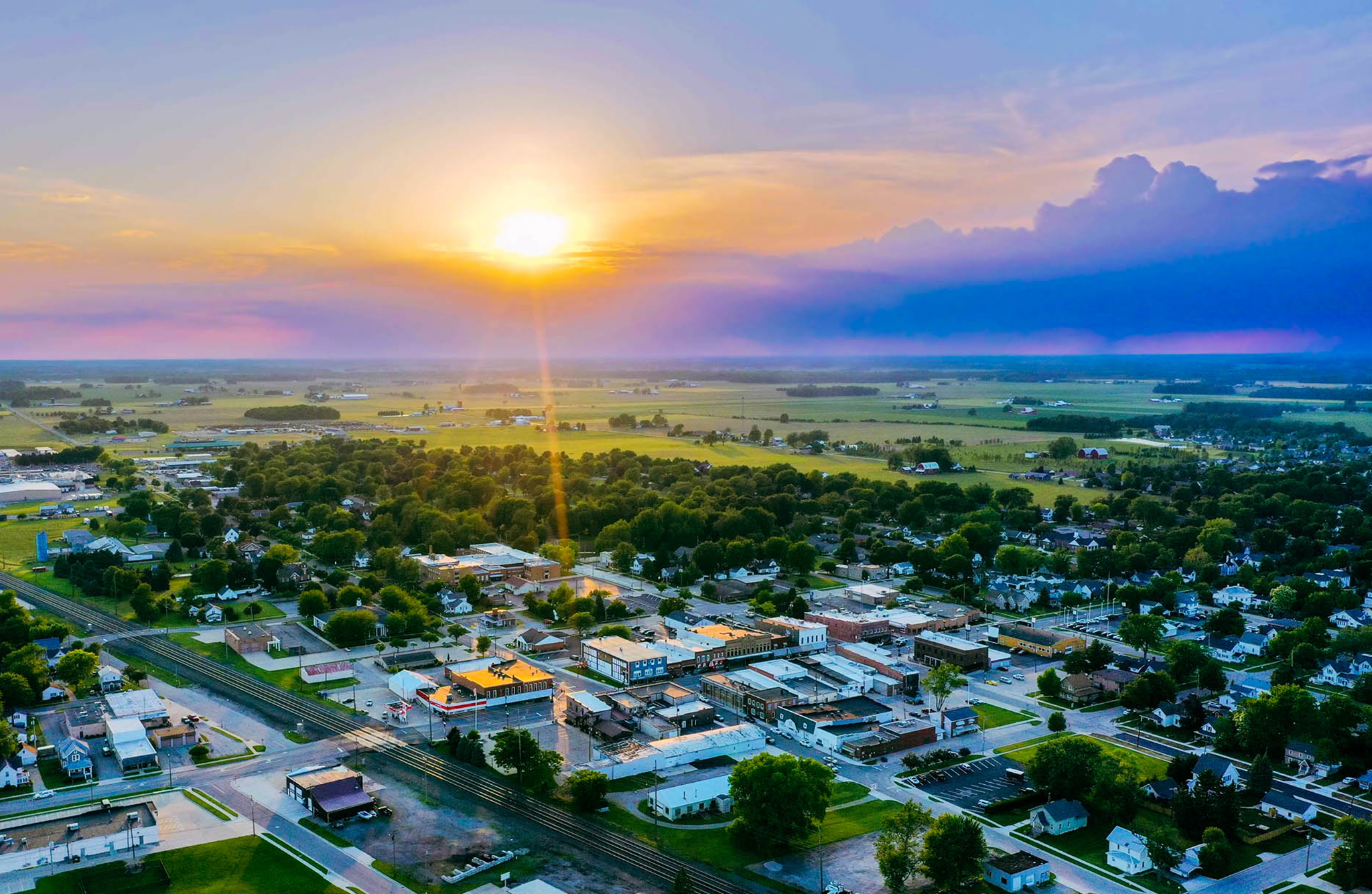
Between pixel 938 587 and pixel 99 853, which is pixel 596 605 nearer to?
pixel 938 587

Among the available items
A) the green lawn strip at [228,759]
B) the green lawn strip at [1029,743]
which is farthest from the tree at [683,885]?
the green lawn strip at [228,759]

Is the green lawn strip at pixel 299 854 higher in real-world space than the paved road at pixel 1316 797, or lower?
higher

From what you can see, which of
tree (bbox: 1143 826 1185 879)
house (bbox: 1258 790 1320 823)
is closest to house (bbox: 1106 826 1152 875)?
tree (bbox: 1143 826 1185 879)

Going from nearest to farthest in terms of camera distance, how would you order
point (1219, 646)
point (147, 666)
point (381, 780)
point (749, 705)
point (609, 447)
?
point (381, 780) → point (749, 705) → point (147, 666) → point (1219, 646) → point (609, 447)

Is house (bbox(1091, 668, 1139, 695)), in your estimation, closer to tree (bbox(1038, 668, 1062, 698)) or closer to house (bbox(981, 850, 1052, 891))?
tree (bbox(1038, 668, 1062, 698))

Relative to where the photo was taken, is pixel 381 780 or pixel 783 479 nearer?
pixel 381 780

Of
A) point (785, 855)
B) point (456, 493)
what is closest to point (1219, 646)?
point (785, 855)

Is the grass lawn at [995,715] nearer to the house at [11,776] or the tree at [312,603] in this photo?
the tree at [312,603]

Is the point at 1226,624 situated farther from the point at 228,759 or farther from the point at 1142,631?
the point at 228,759
